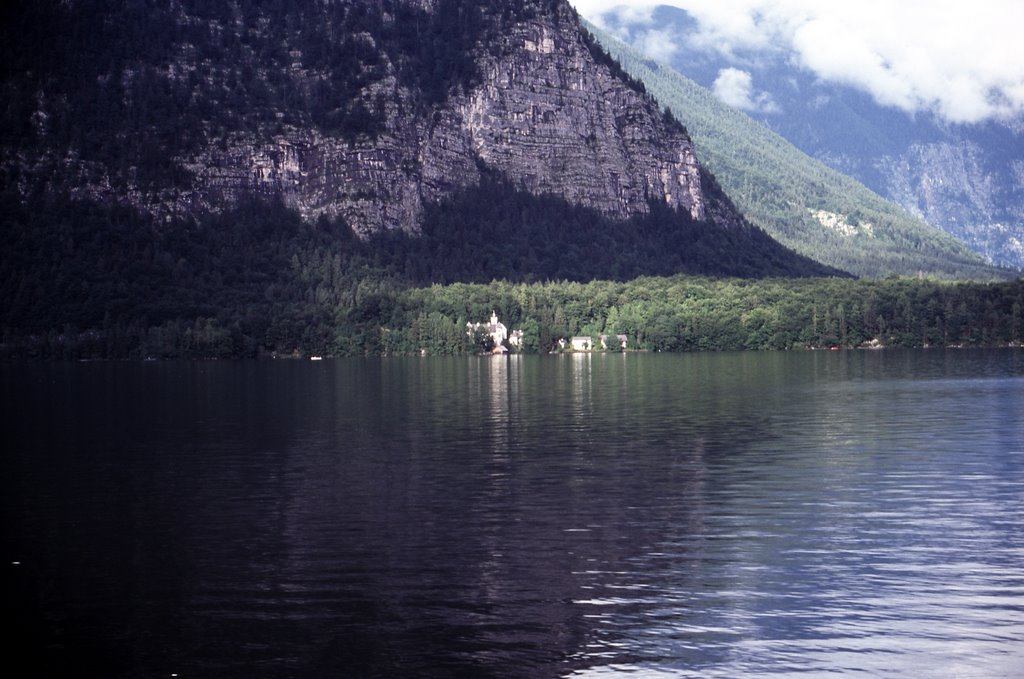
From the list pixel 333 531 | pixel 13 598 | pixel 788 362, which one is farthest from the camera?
pixel 788 362

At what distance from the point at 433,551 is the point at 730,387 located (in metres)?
76.6

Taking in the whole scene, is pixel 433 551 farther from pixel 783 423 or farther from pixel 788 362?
pixel 788 362

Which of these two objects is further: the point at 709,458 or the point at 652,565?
the point at 709,458

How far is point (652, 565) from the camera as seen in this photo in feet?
126

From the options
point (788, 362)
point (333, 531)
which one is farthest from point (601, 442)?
point (788, 362)

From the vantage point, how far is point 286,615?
33.9 metres

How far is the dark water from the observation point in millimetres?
30609

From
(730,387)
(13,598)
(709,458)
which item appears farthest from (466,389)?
(13,598)

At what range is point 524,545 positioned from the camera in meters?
41.9

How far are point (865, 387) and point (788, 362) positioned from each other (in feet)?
191

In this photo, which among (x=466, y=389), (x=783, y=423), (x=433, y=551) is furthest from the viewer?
(x=466, y=389)

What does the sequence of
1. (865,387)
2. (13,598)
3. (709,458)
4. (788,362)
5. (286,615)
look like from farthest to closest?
1. (788,362)
2. (865,387)
3. (709,458)
4. (13,598)
5. (286,615)

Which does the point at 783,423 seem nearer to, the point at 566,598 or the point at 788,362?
the point at 566,598

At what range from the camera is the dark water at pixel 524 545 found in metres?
30.6
